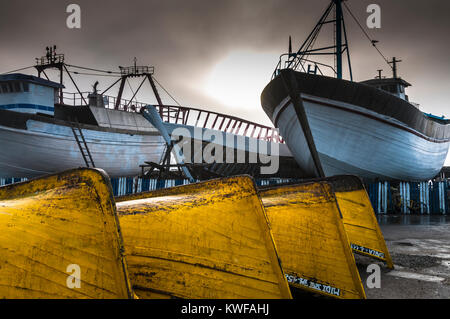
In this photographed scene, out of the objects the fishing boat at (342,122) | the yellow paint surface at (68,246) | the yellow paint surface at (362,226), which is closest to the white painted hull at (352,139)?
the fishing boat at (342,122)

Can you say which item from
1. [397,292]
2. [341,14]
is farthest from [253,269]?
[341,14]

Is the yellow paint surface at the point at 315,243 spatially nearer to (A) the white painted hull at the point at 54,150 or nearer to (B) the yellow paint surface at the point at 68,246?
(B) the yellow paint surface at the point at 68,246

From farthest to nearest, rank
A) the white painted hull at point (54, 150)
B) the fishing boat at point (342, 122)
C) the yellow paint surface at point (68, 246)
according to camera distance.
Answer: the white painted hull at point (54, 150) → the fishing boat at point (342, 122) → the yellow paint surface at point (68, 246)

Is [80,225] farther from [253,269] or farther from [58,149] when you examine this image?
[58,149]

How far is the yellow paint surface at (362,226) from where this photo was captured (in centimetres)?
479

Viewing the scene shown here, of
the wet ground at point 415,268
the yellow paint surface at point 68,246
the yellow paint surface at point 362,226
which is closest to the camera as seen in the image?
the yellow paint surface at point 68,246

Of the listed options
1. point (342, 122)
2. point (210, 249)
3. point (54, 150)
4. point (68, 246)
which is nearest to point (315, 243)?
point (210, 249)

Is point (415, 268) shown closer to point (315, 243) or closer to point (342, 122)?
point (315, 243)

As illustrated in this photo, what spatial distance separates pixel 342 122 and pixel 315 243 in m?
9.63

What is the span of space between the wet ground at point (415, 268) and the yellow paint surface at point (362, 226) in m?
0.26

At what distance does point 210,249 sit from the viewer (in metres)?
2.66
